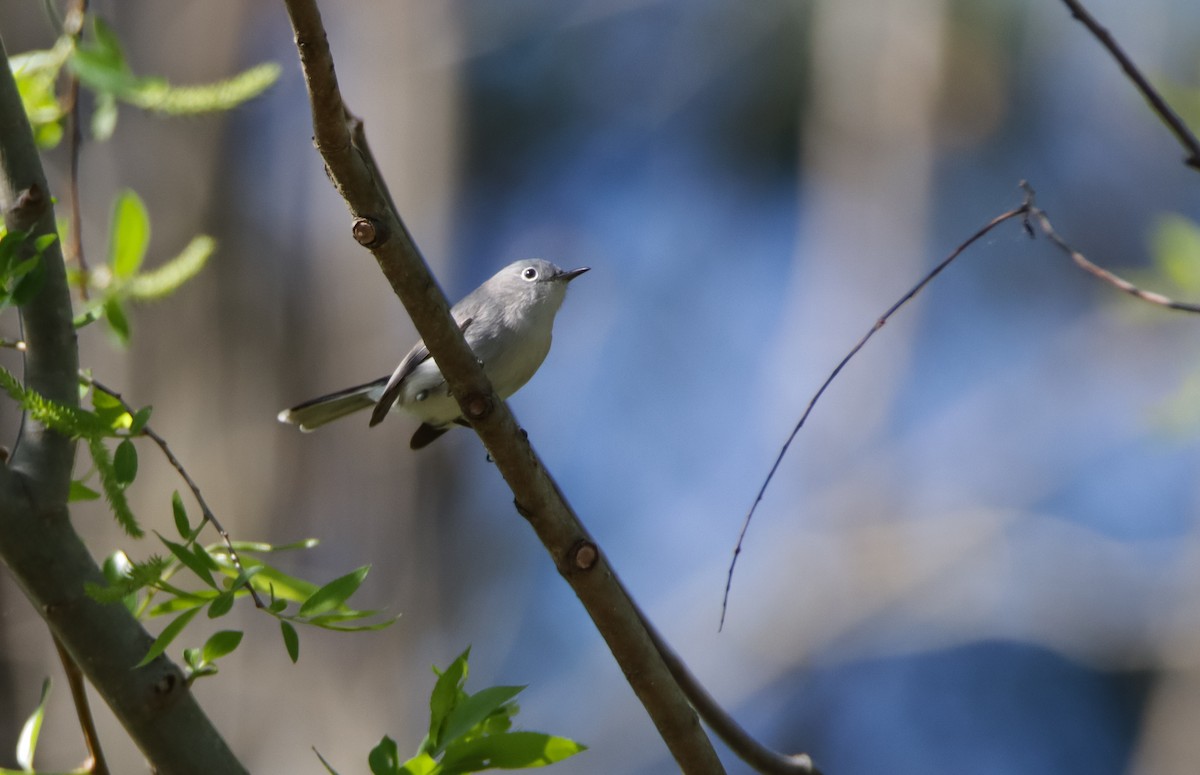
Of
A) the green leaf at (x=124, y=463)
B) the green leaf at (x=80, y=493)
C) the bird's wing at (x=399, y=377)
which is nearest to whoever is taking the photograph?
the green leaf at (x=124, y=463)

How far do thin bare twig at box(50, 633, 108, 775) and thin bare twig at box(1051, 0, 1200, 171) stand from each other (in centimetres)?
119

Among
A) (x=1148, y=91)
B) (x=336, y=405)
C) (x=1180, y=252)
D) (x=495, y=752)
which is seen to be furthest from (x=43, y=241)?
(x=336, y=405)

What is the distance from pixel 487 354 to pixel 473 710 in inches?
63.7

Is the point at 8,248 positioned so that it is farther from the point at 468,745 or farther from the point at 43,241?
the point at 468,745

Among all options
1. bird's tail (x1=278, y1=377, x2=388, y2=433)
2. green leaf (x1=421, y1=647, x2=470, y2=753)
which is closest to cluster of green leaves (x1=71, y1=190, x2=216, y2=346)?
green leaf (x1=421, y1=647, x2=470, y2=753)

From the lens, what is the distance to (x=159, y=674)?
3.93ft

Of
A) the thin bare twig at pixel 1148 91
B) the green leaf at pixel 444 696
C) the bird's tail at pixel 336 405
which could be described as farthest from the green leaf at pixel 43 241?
the bird's tail at pixel 336 405

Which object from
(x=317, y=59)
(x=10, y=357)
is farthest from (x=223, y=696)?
(x=317, y=59)

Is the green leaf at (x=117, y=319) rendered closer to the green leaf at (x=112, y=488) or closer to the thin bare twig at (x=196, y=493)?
the thin bare twig at (x=196, y=493)

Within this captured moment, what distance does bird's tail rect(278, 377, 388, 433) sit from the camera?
319 centimetres

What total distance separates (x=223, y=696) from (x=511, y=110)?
224 inches

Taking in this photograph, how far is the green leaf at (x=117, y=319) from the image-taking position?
5.09ft

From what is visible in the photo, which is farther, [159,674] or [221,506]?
[221,506]

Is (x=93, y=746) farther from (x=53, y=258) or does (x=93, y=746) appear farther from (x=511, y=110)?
(x=511, y=110)
